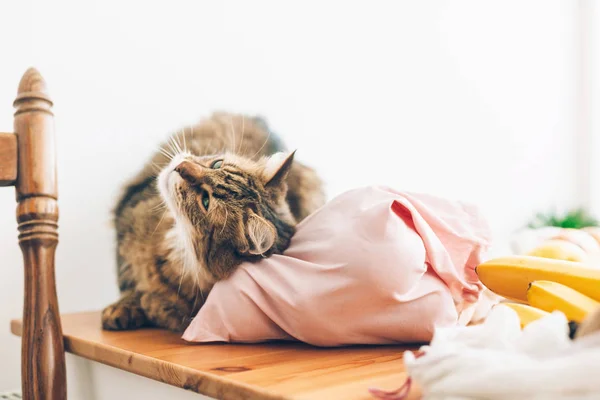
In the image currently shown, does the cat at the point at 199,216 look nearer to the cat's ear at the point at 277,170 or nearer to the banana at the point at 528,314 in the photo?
the cat's ear at the point at 277,170

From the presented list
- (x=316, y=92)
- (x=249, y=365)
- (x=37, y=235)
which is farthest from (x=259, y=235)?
(x=316, y=92)

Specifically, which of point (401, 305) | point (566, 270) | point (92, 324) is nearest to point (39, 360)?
point (92, 324)

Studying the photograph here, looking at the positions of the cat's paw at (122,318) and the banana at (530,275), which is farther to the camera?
the cat's paw at (122,318)

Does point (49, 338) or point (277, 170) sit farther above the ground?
point (277, 170)

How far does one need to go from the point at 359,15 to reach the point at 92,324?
1320 millimetres

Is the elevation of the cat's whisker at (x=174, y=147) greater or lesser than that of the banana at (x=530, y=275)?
greater

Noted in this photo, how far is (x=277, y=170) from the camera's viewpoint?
1.05 m

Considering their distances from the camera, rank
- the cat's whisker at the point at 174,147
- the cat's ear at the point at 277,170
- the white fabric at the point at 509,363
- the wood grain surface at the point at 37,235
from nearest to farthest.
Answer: the white fabric at the point at 509,363, the wood grain surface at the point at 37,235, the cat's ear at the point at 277,170, the cat's whisker at the point at 174,147

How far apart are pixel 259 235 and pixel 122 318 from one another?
375 millimetres

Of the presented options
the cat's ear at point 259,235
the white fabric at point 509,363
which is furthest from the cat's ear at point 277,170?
the white fabric at point 509,363

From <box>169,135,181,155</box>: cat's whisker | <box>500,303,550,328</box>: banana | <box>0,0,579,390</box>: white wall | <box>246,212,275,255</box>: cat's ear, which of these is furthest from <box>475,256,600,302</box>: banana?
<box>0,0,579,390</box>: white wall

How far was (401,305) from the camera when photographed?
2.84 feet

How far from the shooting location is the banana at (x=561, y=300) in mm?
658

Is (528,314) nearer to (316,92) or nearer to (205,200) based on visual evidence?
(205,200)
